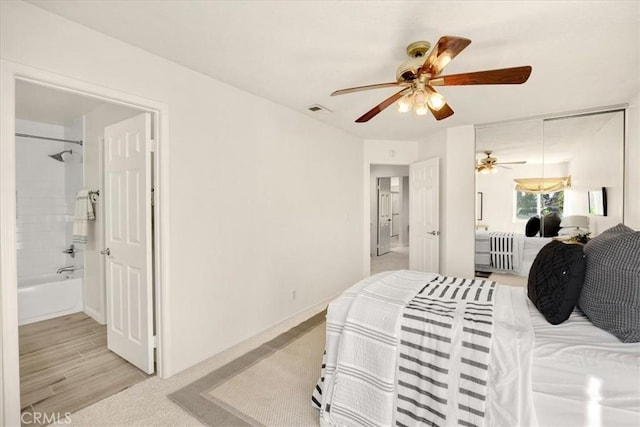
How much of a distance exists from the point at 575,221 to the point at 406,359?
323 centimetres

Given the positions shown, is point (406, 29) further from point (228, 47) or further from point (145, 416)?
point (145, 416)

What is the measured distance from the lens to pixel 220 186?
268 cm

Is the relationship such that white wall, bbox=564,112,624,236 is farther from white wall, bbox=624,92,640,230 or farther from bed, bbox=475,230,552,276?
bed, bbox=475,230,552,276

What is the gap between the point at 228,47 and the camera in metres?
2.11

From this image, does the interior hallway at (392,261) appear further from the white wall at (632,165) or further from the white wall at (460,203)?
the white wall at (632,165)

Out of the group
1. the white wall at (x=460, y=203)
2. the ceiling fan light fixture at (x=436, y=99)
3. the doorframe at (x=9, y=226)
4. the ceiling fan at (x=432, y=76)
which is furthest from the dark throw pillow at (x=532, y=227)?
the doorframe at (x=9, y=226)

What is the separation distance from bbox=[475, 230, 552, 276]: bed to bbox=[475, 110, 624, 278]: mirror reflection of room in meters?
0.01

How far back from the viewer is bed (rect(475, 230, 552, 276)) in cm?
364

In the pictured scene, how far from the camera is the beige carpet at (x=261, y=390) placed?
6.12 feet

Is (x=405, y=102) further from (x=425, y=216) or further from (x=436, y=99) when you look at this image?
(x=425, y=216)

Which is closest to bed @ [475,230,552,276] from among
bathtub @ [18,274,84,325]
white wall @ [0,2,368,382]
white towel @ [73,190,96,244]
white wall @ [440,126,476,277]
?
white wall @ [440,126,476,277]

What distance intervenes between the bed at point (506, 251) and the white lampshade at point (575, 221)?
238mm

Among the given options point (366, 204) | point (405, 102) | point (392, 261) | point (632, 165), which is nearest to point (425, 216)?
point (366, 204)

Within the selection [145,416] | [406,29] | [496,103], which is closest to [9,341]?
[145,416]
